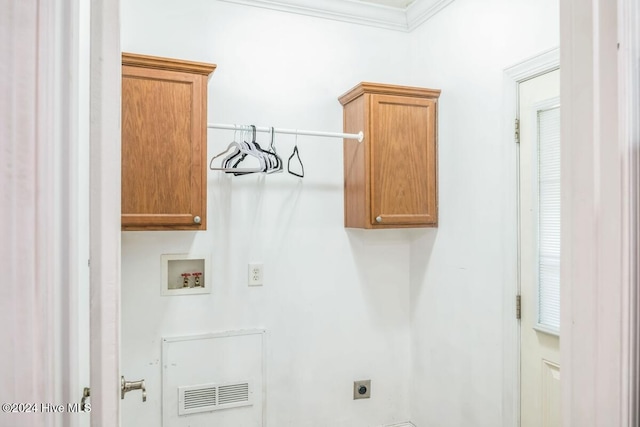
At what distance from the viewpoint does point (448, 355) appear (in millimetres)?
2359

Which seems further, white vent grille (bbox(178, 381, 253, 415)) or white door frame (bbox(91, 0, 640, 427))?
white vent grille (bbox(178, 381, 253, 415))

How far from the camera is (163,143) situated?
74.9 inches

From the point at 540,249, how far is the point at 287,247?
128 cm

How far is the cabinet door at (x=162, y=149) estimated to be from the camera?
6.10 ft

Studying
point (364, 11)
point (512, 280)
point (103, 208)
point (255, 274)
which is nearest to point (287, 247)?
point (255, 274)

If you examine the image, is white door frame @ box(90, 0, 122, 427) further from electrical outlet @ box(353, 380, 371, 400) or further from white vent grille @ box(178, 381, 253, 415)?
electrical outlet @ box(353, 380, 371, 400)

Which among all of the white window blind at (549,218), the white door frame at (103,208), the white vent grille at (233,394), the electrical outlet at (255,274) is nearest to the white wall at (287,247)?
the electrical outlet at (255,274)

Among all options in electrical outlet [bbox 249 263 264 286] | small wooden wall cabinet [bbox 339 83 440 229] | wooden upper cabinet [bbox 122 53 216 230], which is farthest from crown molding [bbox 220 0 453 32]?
electrical outlet [bbox 249 263 264 286]

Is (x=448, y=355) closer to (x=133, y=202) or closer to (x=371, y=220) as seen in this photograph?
(x=371, y=220)

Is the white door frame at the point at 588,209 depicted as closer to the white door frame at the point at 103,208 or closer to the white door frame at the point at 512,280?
the white door frame at the point at 103,208

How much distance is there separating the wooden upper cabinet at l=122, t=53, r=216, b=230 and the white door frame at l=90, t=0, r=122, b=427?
127 cm

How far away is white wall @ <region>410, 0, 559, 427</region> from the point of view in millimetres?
1959

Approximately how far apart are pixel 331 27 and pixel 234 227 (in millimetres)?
1307

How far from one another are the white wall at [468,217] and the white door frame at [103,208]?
5.60 feet
